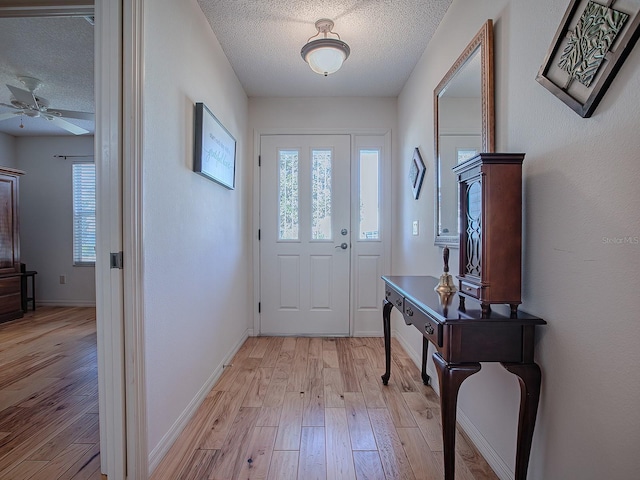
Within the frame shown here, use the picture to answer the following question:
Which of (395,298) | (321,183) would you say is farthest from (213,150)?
(395,298)

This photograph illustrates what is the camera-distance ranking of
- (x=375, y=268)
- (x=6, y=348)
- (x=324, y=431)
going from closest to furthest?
(x=324, y=431) → (x=6, y=348) → (x=375, y=268)

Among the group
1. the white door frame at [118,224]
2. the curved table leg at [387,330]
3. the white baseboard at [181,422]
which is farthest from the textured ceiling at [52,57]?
the curved table leg at [387,330]

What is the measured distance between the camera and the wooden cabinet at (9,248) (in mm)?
3865

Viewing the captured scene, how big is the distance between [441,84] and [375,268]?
1859 millimetres

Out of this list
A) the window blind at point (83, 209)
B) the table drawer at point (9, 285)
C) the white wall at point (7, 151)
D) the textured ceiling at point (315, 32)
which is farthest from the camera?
the window blind at point (83, 209)

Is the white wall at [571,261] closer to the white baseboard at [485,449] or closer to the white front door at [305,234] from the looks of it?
the white baseboard at [485,449]

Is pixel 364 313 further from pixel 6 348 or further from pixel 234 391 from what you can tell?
pixel 6 348

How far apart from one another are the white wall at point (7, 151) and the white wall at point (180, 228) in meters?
4.18

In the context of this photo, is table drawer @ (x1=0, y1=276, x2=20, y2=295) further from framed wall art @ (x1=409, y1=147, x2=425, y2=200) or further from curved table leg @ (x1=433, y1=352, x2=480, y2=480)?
curved table leg @ (x1=433, y1=352, x2=480, y2=480)

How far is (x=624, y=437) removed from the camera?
2.74ft

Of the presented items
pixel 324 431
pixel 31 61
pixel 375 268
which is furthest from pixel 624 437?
pixel 31 61

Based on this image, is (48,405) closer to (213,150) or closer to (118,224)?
(118,224)

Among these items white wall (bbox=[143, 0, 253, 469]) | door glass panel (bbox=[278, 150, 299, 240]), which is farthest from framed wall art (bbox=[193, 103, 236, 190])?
door glass panel (bbox=[278, 150, 299, 240])

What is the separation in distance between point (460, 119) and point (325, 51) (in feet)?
3.26
